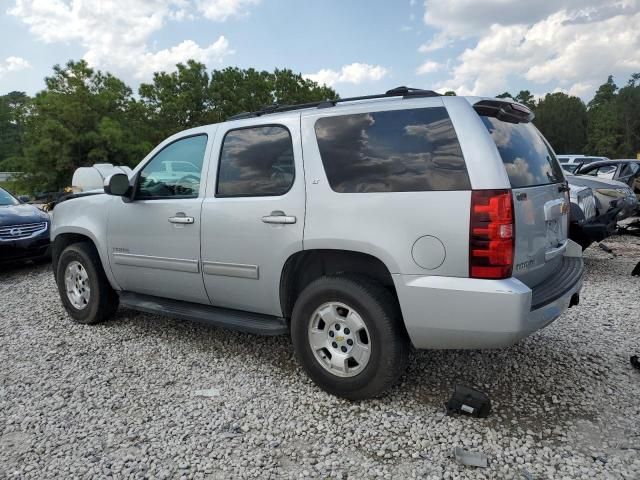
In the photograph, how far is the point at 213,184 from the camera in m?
3.69

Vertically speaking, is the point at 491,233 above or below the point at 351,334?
above

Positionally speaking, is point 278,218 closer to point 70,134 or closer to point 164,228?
point 164,228

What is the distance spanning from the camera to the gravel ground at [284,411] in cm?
251

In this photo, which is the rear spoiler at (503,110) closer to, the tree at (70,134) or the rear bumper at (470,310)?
the rear bumper at (470,310)

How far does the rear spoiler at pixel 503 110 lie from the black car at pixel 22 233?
737 cm

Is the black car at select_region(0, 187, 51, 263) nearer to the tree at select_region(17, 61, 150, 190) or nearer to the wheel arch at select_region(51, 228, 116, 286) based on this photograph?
the wheel arch at select_region(51, 228, 116, 286)

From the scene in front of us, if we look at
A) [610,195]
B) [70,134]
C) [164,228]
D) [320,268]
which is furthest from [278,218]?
[70,134]

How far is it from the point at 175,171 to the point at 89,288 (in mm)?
1625

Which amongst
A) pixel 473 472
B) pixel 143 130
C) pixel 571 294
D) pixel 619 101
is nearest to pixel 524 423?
pixel 473 472

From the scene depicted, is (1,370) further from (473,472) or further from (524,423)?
(524,423)

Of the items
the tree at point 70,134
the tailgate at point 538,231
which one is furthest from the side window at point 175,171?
the tree at point 70,134

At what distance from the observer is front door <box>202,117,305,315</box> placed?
3.23 m

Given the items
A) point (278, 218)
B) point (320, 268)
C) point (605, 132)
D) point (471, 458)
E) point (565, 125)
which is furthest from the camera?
point (565, 125)

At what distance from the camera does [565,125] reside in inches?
2391
